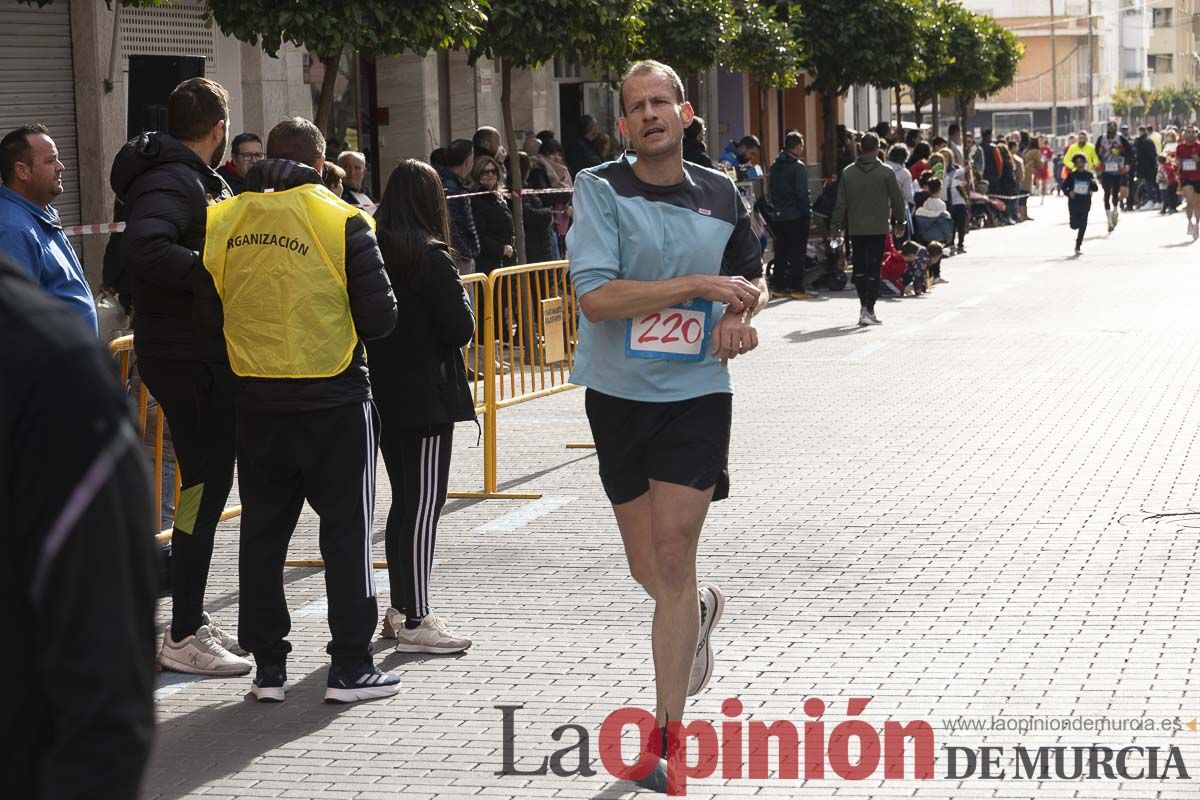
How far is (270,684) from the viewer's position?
6.01 metres

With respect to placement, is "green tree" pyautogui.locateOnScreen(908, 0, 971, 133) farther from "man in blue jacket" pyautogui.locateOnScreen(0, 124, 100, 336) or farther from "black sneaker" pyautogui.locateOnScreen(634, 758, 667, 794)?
"black sneaker" pyautogui.locateOnScreen(634, 758, 667, 794)

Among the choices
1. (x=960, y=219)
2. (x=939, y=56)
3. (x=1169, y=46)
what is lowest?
(x=960, y=219)

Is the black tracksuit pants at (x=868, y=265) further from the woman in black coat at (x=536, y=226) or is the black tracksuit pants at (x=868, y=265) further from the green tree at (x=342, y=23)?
the green tree at (x=342, y=23)

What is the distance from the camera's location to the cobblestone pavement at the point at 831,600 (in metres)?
5.32

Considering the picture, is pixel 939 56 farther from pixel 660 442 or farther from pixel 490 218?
pixel 660 442

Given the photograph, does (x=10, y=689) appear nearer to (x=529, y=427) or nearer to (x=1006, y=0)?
(x=529, y=427)

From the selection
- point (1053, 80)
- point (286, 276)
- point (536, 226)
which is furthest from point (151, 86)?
point (1053, 80)

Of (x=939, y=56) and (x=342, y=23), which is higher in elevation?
(x=939, y=56)

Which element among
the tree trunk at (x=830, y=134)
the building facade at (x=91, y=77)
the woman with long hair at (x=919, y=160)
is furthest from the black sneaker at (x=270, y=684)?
the tree trunk at (x=830, y=134)

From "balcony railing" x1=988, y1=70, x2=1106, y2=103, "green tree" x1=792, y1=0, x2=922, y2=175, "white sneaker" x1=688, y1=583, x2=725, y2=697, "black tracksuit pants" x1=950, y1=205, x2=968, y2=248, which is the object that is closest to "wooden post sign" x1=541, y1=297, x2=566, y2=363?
"white sneaker" x1=688, y1=583, x2=725, y2=697

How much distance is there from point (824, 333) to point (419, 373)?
1132cm

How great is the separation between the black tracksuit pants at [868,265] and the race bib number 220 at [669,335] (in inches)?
516

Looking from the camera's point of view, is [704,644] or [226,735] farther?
[226,735]

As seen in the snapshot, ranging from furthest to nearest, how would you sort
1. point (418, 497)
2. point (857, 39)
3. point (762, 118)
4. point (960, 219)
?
point (762, 118) < point (960, 219) < point (857, 39) < point (418, 497)
